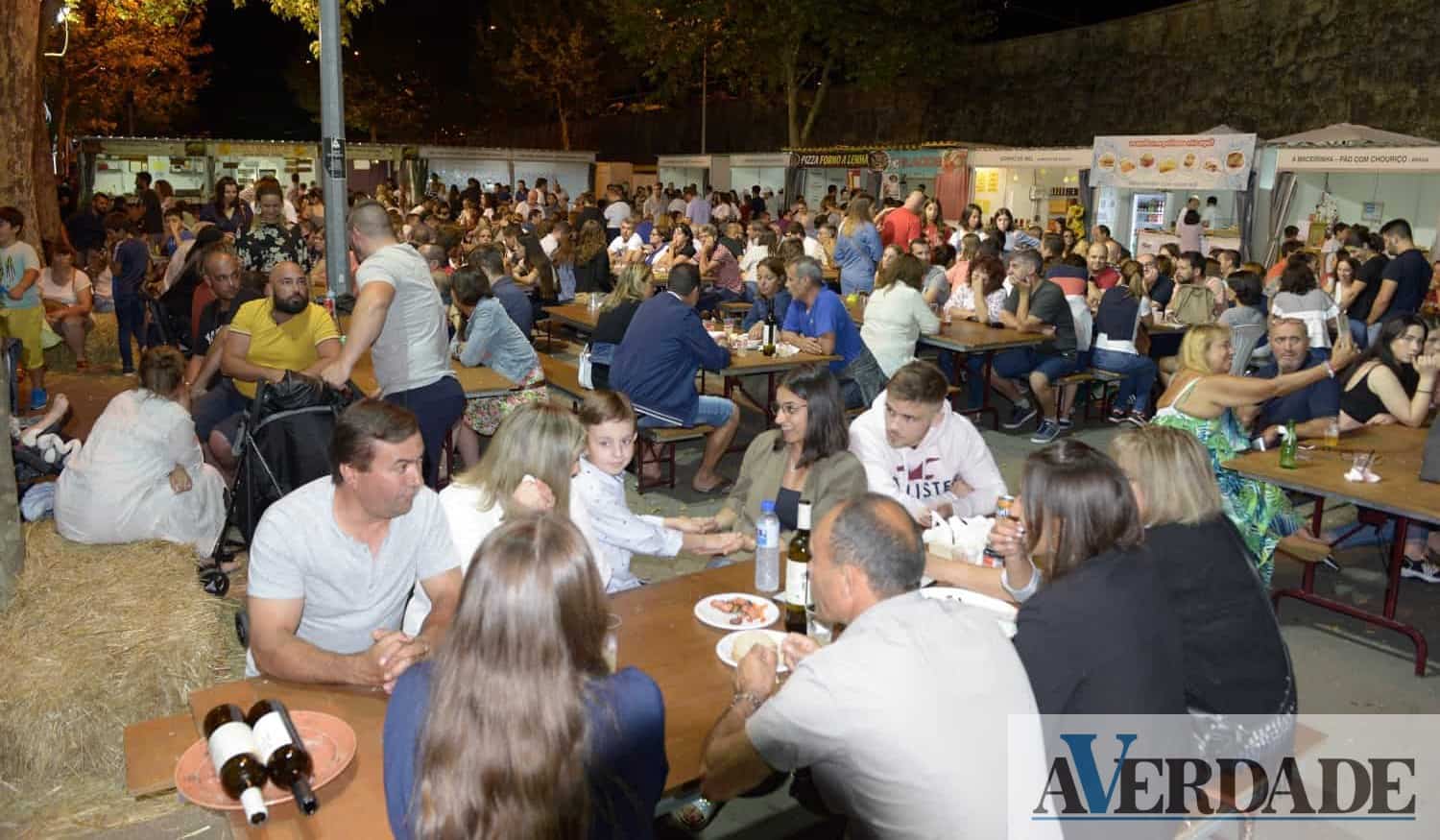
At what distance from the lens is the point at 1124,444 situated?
3105 mm

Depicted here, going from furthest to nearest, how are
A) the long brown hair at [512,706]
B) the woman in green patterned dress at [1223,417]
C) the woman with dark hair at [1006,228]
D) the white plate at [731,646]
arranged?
the woman with dark hair at [1006,228]
the woman in green patterned dress at [1223,417]
the white plate at [731,646]
the long brown hair at [512,706]

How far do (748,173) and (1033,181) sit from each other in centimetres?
788

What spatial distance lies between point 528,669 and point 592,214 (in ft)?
48.9

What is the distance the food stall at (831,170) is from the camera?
1927 centimetres

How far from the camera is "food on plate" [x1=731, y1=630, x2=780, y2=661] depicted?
8.88 feet

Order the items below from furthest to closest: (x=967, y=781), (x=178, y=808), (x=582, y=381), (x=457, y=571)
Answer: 1. (x=582, y=381)
2. (x=178, y=808)
3. (x=457, y=571)
4. (x=967, y=781)

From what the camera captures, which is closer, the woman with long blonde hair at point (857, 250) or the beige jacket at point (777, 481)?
the beige jacket at point (777, 481)

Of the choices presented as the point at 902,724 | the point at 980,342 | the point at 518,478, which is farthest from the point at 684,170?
the point at 902,724

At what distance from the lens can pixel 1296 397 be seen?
5.81 m

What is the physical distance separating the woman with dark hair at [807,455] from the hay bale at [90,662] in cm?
207

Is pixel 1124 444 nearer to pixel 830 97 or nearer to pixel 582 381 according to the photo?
pixel 582 381

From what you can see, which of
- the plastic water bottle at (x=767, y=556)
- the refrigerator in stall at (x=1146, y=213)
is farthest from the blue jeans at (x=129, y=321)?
the refrigerator in stall at (x=1146, y=213)

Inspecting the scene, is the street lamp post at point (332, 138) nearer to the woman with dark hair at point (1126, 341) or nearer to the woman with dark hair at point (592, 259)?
the woman with dark hair at point (592, 259)

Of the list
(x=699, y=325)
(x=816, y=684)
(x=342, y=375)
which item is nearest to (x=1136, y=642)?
(x=816, y=684)
